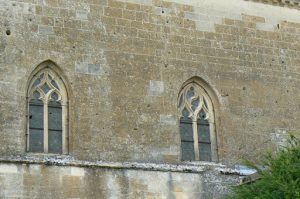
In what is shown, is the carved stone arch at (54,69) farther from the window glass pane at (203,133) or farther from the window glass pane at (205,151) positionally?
the window glass pane at (205,151)

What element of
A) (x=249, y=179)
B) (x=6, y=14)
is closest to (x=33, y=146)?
(x=6, y=14)

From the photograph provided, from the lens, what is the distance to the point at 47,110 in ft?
43.9

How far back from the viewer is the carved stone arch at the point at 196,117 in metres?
14.4

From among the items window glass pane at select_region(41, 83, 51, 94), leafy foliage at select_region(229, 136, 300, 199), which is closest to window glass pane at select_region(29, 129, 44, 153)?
window glass pane at select_region(41, 83, 51, 94)

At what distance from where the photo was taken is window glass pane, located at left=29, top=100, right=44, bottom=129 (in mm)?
13195

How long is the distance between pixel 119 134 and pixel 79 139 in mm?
851

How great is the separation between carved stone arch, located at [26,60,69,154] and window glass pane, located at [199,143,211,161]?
2979 mm

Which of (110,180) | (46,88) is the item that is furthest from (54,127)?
(110,180)

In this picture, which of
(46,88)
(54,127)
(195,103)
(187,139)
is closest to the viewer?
(54,127)

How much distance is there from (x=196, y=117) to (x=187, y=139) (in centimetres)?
54

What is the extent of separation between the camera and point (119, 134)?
533 inches

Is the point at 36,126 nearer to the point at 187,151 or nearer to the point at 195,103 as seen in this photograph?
the point at 187,151

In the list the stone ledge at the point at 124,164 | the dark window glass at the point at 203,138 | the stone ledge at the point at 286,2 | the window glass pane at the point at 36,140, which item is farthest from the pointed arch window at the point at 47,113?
the stone ledge at the point at 286,2

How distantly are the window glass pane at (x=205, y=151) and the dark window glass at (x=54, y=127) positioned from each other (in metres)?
3.11
